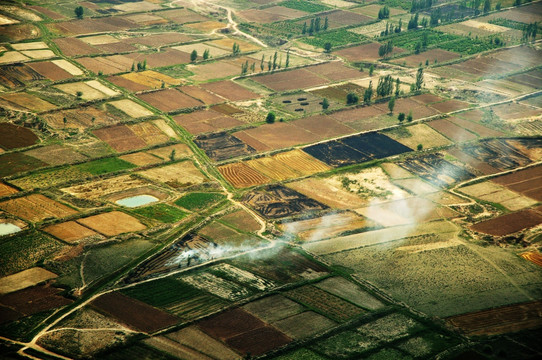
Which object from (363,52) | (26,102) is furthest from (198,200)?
(363,52)

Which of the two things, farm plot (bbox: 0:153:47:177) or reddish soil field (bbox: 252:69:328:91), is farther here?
reddish soil field (bbox: 252:69:328:91)

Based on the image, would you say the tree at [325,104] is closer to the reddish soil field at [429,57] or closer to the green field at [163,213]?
the reddish soil field at [429,57]

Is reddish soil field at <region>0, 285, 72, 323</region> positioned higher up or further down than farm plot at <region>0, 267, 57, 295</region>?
further down

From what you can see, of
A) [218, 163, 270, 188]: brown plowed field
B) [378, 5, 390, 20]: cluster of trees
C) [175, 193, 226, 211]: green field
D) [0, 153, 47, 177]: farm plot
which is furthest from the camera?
[378, 5, 390, 20]: cluster of trees

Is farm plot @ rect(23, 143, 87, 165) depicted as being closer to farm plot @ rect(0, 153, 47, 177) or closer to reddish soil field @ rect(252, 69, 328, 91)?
farm plot @ rect(0, 153, 47, 177)

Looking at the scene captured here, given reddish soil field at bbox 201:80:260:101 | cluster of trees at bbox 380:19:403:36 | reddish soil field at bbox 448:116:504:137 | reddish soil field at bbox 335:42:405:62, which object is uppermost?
cluster of trees at bbox 380:19:403:36

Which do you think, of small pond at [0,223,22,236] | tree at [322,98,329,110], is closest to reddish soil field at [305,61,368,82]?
tree at [322,98,329,110]

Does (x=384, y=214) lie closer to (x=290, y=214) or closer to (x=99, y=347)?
(x=290, y=214)

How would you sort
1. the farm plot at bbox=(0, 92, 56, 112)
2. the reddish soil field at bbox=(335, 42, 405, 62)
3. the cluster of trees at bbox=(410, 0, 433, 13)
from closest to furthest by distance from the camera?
1. the farm plot at bbox=(0, 92, 56, 112)
2. the reddish soil field at bbox=(335, 42, 405, 62)
3. the cluster of trees at bbox=(410, 0, 433, 13)
